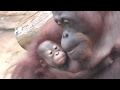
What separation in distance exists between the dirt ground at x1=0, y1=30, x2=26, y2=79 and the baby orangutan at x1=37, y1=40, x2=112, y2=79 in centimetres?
100

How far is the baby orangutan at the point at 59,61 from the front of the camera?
2.10m

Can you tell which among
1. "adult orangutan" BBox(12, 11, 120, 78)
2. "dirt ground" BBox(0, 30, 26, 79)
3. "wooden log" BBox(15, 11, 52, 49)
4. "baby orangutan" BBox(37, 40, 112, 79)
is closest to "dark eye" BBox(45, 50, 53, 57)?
"baby orangutan" BBox(37, 40, 112, 79)

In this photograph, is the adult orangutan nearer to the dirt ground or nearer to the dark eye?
the dark eye

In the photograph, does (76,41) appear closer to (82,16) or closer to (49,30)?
(82,16)

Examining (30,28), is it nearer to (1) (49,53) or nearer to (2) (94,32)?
(1) (49,53)

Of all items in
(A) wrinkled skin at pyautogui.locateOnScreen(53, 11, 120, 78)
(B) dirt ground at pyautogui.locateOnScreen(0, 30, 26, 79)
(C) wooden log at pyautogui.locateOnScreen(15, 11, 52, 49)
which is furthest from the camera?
(B) dirt ground at pyautogui.locateOnScreen(0, 30, 26, 79)

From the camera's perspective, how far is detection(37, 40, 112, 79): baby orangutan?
6.90ft

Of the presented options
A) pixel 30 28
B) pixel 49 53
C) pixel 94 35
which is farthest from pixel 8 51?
pixel 94 35

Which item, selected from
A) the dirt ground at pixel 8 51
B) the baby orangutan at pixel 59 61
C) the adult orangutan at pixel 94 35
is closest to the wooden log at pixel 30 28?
the dirt ground at pixel 8 51

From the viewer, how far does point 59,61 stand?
216 centimetres

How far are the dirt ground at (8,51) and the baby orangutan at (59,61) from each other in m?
1.00

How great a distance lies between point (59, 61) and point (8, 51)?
172 cm
